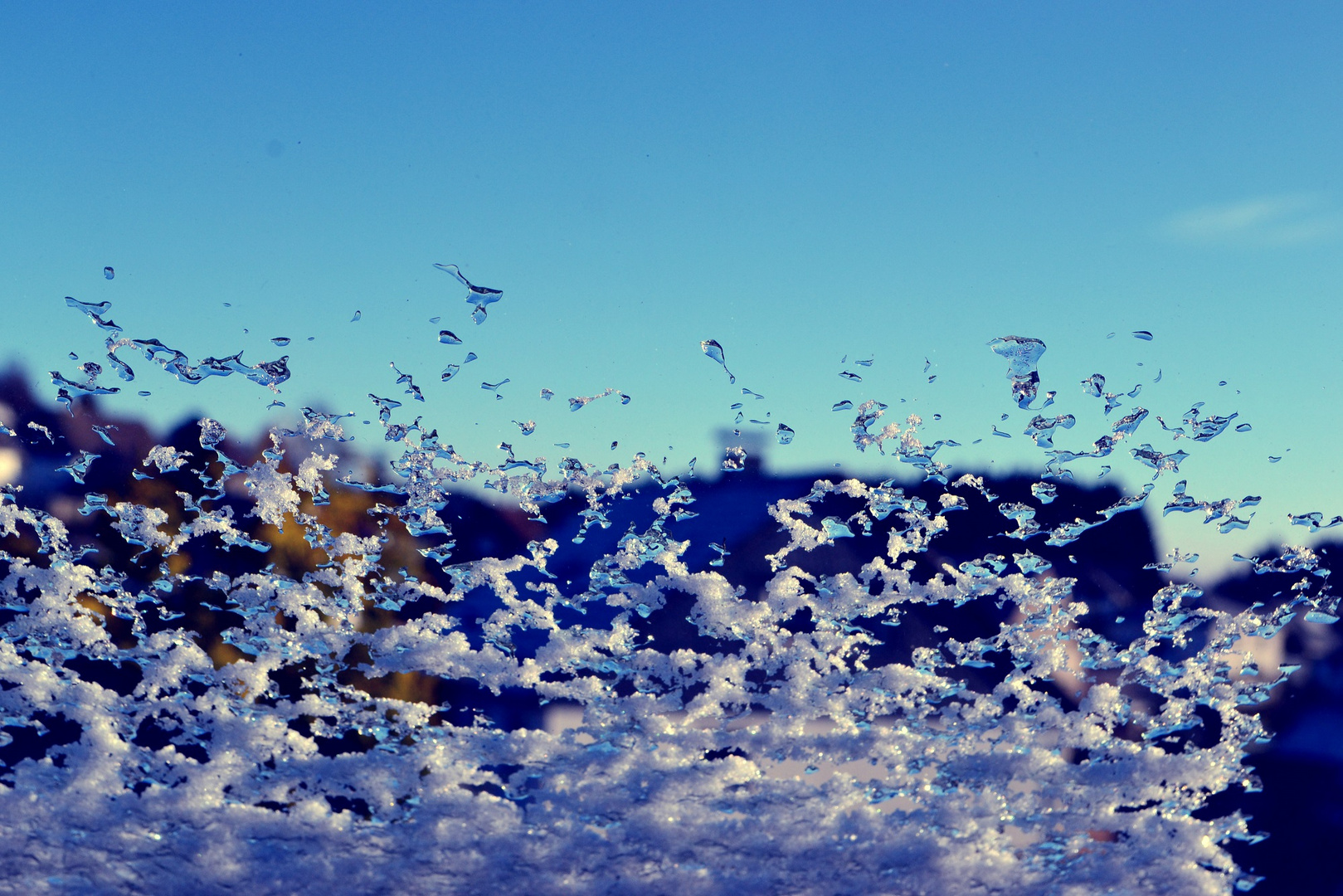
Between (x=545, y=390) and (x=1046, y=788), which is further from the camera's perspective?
(x=1046, y=788)

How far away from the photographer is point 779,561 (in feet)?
13.5

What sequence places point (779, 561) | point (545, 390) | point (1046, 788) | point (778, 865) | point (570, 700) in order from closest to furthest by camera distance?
point (545, 390) < point (779, 561) < point (570, 700) < point (1046, 788) < point (778, 865)

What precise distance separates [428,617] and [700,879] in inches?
107

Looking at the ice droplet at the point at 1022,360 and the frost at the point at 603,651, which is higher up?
the ice droplet at the point at 1022,360

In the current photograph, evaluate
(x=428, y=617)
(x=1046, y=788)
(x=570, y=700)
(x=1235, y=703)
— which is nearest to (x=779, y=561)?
(x=570, y=700)

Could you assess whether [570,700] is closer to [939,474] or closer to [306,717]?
[306,717]

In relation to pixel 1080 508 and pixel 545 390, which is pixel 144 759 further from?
pixel 1080 508

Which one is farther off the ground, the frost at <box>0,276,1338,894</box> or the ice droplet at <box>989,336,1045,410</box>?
the ice droplet at <box>989,336,1045,410</box>

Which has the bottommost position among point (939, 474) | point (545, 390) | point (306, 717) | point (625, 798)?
point (625, 798)

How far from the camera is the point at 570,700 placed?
4.41 metres

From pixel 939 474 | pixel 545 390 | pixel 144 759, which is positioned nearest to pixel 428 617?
pixel 545 390

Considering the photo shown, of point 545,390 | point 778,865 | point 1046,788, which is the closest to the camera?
point 545,390

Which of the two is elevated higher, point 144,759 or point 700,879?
point 144,759

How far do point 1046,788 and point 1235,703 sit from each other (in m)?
1.08
